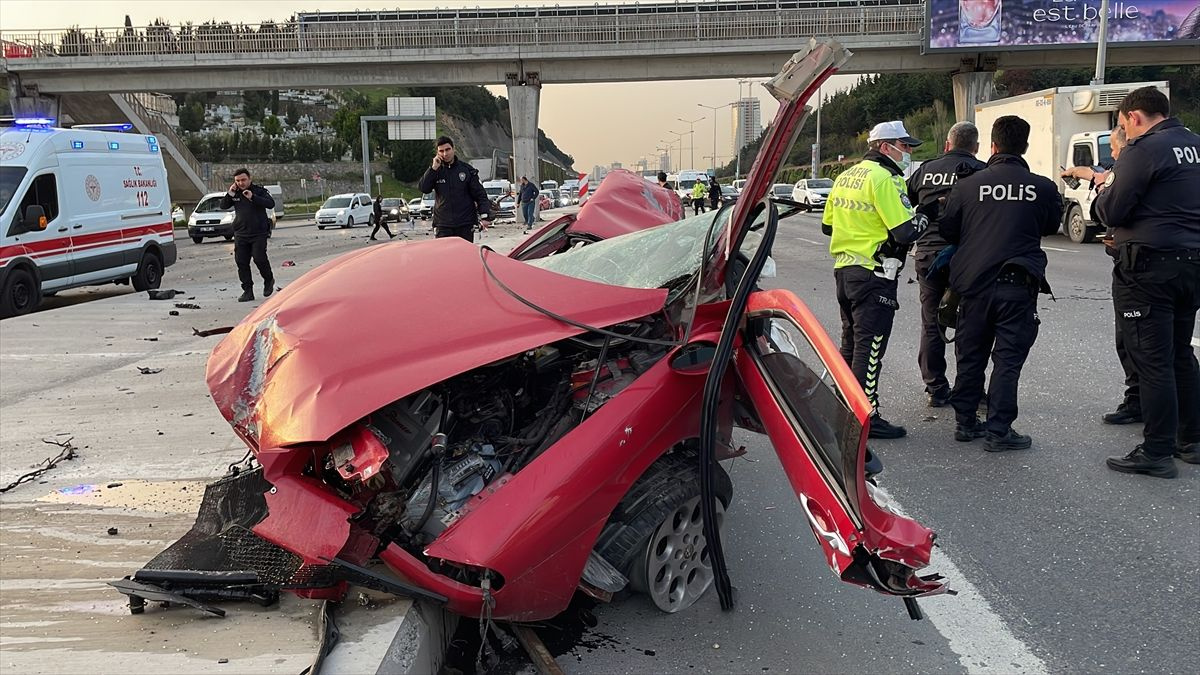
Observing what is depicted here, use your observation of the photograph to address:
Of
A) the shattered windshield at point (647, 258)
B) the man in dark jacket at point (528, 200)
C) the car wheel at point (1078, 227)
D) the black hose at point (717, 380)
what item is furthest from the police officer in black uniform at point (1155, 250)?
the man in dark jacket at point (528, 200)

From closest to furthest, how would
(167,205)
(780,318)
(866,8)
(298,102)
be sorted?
(780,318)
(167,205)
(866,8)
(298,102)

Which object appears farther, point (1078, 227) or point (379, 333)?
point (1078, 227)

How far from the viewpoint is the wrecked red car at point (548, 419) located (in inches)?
102

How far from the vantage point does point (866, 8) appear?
3891 cm

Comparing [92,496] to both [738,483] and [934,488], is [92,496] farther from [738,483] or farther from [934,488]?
[934,488]

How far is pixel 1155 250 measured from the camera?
180 inches

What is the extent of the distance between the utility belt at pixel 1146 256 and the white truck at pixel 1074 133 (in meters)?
14.7

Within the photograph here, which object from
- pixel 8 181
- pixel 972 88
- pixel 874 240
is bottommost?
pixel 874 240

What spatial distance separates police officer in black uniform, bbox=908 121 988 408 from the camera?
227 inches

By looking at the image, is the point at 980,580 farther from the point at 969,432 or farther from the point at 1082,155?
the point at 1082,155

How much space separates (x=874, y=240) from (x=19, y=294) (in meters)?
11.6

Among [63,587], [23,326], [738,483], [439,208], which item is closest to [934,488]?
[738,483]

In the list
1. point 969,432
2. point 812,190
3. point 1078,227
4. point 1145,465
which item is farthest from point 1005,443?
point 812,190

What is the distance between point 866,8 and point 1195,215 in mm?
38240
